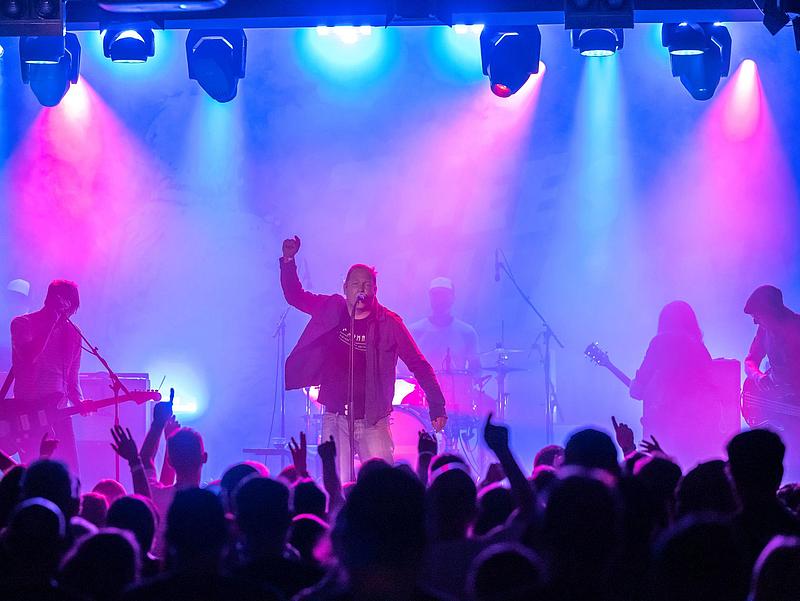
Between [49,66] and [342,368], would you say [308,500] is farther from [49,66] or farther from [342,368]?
[49,66]

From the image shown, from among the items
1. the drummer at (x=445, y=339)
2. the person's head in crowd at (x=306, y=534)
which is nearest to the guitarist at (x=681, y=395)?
the drummer at (x=445, y=339)

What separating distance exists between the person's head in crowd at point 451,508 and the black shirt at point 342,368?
3682 millimetres

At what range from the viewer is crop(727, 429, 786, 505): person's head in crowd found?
3471mm

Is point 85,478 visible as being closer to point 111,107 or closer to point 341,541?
point 111,107

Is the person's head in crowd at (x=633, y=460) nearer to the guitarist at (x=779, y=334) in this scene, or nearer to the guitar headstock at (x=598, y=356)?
the guitarist at (x=779, y=334)

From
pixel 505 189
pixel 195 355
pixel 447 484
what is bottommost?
pixel 447 484

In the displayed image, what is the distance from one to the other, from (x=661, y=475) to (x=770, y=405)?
5085 mm

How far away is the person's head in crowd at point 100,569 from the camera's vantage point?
2.80 metres

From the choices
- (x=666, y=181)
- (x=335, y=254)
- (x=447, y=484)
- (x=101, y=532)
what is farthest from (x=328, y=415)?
(x=666, y=181)

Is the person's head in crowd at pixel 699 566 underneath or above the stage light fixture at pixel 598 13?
underneath

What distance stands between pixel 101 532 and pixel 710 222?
489 inches

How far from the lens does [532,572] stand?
101 inches

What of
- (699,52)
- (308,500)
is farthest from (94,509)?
(699,52)

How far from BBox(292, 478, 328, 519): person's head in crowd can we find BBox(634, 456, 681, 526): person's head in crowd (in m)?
1.26
